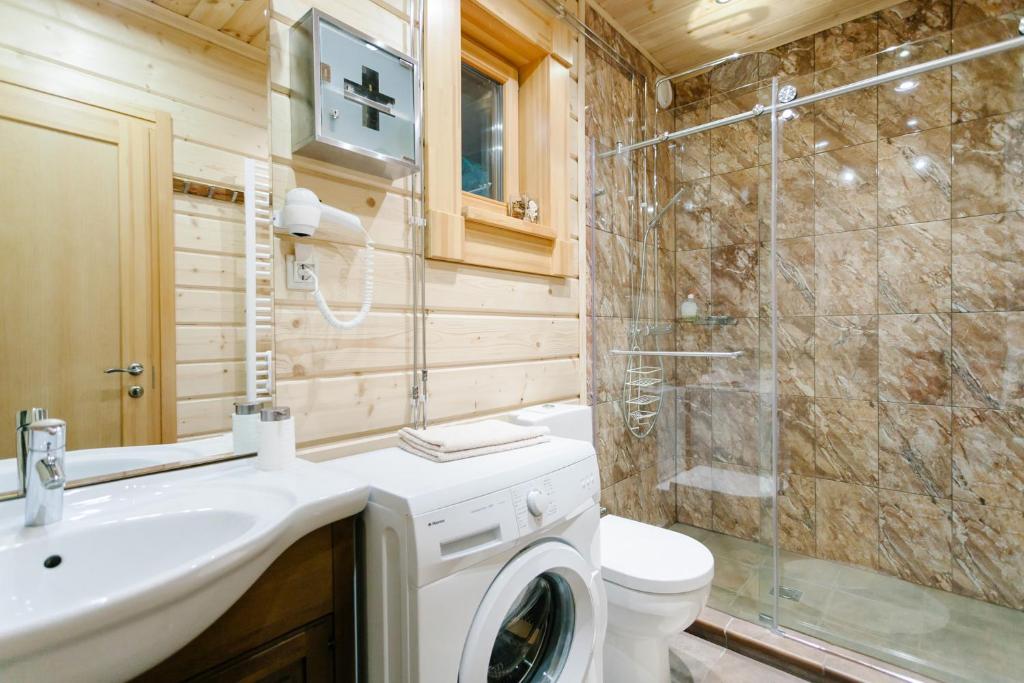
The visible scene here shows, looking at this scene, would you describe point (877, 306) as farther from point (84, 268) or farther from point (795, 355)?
point (84, 268)

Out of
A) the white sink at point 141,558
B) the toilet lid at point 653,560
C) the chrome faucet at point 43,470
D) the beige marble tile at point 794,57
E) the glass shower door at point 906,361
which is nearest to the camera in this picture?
the white sink at point 141,558

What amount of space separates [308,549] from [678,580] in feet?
3.54

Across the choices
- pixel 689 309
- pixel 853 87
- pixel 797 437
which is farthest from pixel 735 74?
pixel 797 437

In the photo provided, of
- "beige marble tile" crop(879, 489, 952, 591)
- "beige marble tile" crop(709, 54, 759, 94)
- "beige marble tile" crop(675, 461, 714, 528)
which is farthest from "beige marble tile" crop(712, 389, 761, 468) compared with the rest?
"beige marble tile" crop(709, 54, 759, 94)

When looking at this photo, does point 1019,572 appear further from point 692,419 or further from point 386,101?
point 386,101

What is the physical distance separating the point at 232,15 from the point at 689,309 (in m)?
2.08

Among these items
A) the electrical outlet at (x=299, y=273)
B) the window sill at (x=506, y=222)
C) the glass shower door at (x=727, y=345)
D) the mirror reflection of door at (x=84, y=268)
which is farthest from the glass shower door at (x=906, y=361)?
the mirror reflection of door at (x=84, y=268)

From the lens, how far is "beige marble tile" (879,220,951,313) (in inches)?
81.2

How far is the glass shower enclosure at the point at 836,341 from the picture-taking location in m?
1.91

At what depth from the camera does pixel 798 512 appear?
7.72 ft

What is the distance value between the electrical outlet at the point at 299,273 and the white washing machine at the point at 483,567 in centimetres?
45

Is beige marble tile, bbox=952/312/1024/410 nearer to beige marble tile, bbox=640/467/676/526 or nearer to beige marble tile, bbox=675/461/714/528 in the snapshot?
beige marble tile, bbox=675/461/714/528

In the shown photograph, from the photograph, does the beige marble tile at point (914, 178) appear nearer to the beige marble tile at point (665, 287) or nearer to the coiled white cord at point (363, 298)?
the beige marble tile at point (665, 287)

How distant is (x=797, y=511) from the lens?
235cm
